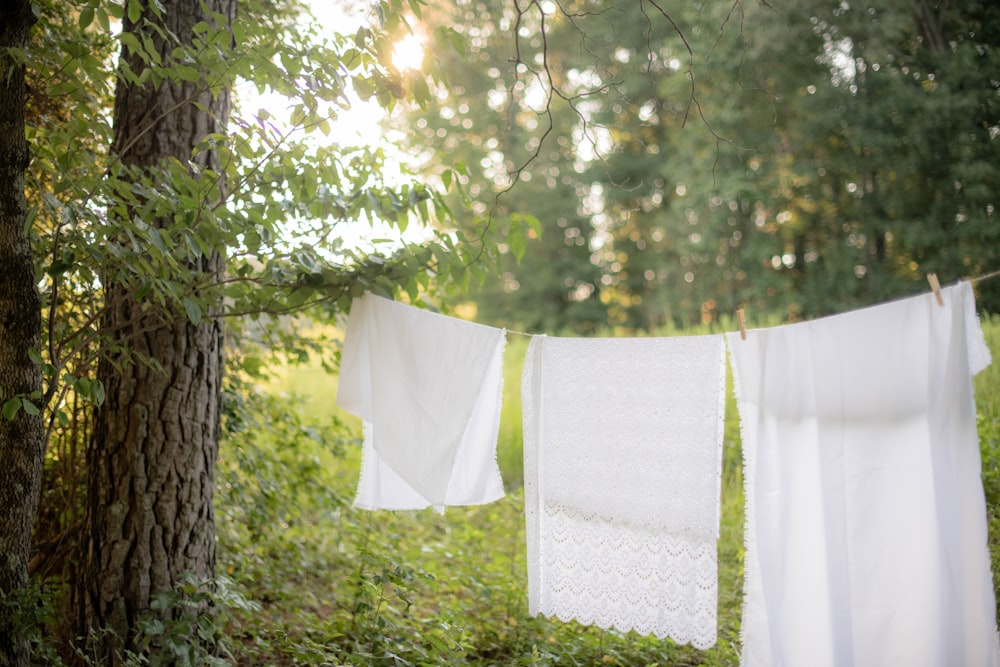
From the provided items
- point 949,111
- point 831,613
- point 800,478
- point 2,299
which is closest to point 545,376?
point 800,478

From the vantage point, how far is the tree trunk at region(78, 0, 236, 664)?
235cm

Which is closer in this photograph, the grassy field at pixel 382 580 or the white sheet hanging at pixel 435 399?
the white sheet hanging at pixel 435 399

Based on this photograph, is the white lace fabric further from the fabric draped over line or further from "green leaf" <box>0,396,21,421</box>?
"green leaf" <box>0,396,21,421</box>

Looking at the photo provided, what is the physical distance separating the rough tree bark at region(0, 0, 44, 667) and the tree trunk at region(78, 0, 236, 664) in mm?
321

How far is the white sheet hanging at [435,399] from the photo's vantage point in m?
2.43

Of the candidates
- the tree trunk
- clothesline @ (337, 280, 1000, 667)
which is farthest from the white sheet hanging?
the tree trunk

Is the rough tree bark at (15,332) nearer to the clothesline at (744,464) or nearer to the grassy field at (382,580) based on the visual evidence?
the grassy field at (382,580)

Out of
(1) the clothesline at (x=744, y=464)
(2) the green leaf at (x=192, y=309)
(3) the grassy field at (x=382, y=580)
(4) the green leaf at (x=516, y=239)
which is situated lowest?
(3) the grassy field at (x=382, y=580)

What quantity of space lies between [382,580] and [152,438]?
0.90 meters

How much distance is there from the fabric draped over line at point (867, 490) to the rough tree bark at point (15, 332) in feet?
6.33

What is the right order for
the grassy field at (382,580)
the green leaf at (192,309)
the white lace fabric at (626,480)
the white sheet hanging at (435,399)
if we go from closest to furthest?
the green leaf at (192,309) → the white lace fabric at (626,480) → the white sheet hanging at (435,399) → the grassy field at (382,580)

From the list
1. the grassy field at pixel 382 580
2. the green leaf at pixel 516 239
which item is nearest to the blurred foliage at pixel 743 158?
the green leaf at pixel 516 239

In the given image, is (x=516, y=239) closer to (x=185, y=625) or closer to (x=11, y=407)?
(x=11, y=407)

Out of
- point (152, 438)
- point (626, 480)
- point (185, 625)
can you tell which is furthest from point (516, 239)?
point (185, 625)
